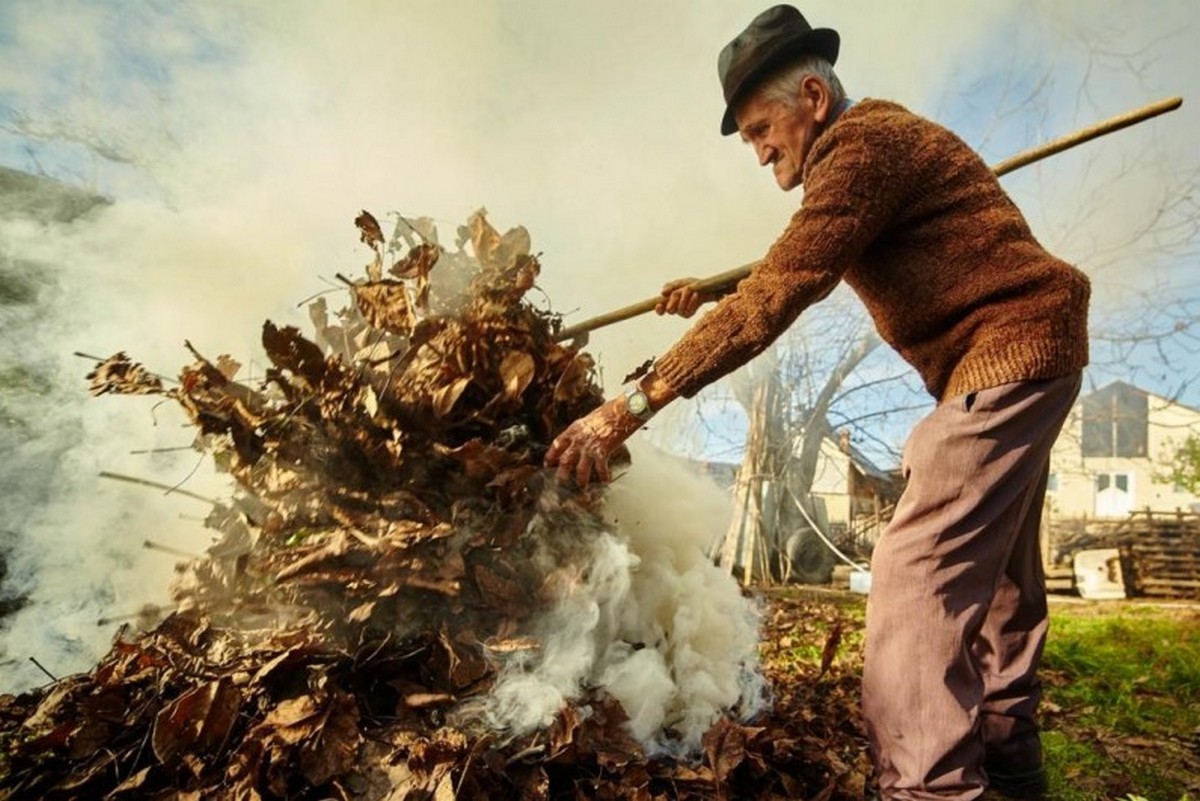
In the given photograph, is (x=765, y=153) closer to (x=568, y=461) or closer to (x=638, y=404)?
(x=638, y=404)

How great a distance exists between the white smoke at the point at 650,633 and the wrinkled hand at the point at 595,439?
426mm

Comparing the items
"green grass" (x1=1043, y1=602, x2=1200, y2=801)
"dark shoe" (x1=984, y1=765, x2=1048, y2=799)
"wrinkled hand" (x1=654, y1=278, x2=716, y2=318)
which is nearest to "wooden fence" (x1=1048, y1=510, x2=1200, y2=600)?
"green grass" (x1=1043, y1=602, x2=1200, y2=801)

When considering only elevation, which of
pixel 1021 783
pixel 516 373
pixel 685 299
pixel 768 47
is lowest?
pixel 1021 783

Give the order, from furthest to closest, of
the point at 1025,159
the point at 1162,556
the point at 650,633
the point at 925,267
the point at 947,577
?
the point at 1162,556
the point at 1025,159
the point at 650,633
the point at 925,267
the point at 947,577

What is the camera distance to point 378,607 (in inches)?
78.1

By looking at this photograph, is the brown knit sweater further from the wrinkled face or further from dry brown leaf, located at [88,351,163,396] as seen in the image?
dry brown leaf, located at [88,351,163,396]

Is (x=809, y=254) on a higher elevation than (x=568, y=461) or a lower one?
higher

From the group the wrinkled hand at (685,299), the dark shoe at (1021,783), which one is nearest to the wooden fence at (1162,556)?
the dark shoe at (1021,783)

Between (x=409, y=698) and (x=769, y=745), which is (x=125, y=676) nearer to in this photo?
(x=409, y=698)

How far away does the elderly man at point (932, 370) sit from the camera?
1758mm

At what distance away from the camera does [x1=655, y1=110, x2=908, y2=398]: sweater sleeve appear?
181cm

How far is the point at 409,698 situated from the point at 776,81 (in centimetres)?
229

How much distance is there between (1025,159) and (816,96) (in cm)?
125

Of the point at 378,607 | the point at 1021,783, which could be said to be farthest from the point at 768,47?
the point at 1021,783
